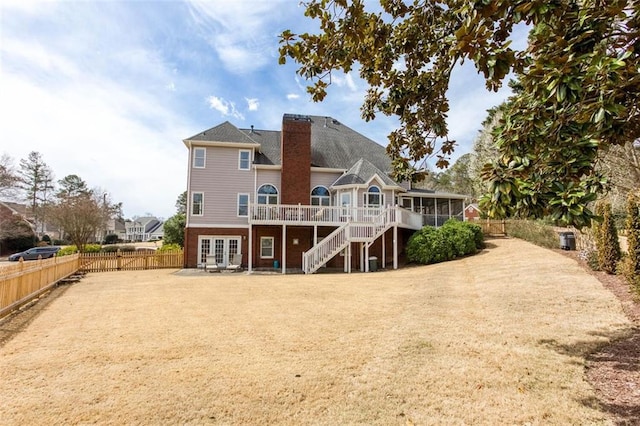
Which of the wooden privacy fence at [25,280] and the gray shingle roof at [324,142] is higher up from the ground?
the gray shingle roof at [324,142]

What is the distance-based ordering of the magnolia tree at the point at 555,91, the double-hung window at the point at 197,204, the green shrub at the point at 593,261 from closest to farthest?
the magnolia tree at the point at 555,91 < the green shrub at the point at 593,261 < the double-hung window at the point at 197,204

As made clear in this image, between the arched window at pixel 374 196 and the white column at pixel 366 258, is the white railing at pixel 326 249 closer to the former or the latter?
the white column at pixel 366 258

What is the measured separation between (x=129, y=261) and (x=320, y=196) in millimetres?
12418

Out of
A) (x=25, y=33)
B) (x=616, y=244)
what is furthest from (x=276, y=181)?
(x=616, y=244)

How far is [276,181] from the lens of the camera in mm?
21641

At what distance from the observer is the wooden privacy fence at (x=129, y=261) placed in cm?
1944

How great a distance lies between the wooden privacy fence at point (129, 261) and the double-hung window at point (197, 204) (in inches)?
112

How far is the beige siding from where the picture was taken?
813 inches

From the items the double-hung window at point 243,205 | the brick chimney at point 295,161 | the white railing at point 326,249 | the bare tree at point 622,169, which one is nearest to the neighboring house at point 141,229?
the double-hung window at point 243,205

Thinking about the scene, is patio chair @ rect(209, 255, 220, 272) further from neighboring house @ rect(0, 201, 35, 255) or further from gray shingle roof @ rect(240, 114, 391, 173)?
neighboring house @ rect(0, 201, 35, 255)

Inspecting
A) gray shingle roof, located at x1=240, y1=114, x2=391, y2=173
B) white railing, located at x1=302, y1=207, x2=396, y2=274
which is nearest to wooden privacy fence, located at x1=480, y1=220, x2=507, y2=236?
gray shingle roof, located at x1=240, y1=114, x2=391, y2=173

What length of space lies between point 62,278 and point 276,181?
11994 mm

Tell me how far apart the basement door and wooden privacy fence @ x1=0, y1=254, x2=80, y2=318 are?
7.40 metres

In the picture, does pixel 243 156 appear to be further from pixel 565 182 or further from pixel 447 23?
pixel 565 182
